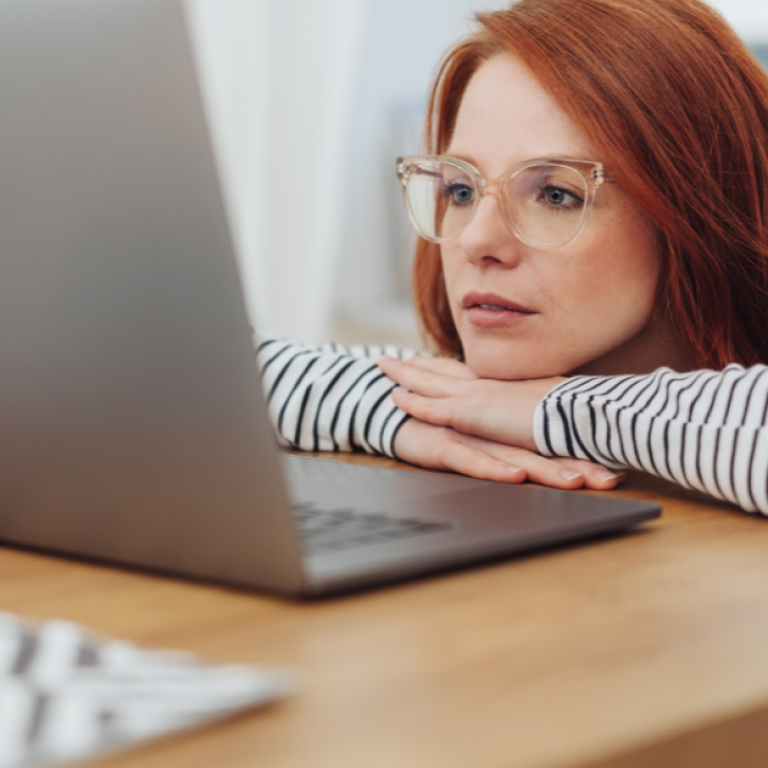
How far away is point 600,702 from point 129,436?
9.6 inches

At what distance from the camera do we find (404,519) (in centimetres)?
54

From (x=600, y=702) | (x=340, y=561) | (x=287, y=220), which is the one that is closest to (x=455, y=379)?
(x=340, y=561)

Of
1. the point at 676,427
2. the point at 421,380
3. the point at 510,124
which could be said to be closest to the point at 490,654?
the point at 676,427

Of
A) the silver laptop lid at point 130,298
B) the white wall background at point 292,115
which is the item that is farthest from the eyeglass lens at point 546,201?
the white wall background at point 292,115

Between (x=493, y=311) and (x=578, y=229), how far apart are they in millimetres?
116

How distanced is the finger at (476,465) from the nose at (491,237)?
0.65 ft

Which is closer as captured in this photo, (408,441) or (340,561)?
(340,561)

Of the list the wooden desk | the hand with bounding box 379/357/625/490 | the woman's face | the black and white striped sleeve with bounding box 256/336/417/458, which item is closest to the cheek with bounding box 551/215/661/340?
the woman's face

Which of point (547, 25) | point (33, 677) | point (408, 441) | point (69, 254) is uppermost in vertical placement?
point (547, 25)

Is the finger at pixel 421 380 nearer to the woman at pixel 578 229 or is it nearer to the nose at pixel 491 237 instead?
the woman at pixel 578 229

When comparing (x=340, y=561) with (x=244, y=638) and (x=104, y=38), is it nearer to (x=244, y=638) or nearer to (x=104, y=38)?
(x=244, y=638)

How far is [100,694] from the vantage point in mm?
295

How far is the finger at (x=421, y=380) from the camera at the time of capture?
0.92m

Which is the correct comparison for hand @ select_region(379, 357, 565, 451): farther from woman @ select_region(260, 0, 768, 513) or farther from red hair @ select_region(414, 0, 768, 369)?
red hair @ select_region(414, 0, 768, 369)
